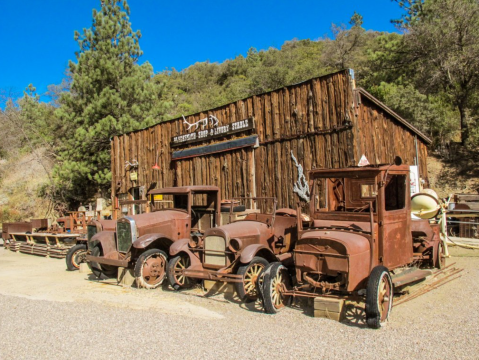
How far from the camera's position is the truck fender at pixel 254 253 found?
6758 mm

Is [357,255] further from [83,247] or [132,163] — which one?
[132,163]

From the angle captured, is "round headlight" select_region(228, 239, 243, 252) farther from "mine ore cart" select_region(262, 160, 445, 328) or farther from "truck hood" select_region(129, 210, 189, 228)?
"truck hood" select_region(129, 210, 189, 228)

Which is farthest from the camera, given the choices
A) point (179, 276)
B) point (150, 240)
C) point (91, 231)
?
point (91, 231)

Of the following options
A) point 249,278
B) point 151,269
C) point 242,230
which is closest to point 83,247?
point 151,269

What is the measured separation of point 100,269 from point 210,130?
7.00 m

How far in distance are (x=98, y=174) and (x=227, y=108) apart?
11759 millimetres

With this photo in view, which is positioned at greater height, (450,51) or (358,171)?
(450,51)

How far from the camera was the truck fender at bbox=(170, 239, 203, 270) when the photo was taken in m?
7.53

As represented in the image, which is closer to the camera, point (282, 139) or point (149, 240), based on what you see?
point (149, 240)

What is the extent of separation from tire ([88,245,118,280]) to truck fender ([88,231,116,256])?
7.0 inches

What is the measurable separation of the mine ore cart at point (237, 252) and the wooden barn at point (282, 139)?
336cm

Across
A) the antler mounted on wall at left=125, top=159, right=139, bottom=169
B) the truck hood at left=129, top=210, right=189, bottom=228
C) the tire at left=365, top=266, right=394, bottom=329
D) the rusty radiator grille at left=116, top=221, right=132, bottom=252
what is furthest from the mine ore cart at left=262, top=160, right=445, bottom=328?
the antler mounted on wall at left=125, top=159, right=139, bottom=169

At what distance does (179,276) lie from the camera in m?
7.92

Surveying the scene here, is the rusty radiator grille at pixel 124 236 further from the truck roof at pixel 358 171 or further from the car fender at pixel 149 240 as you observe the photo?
the truck roof at pixel 358 171
